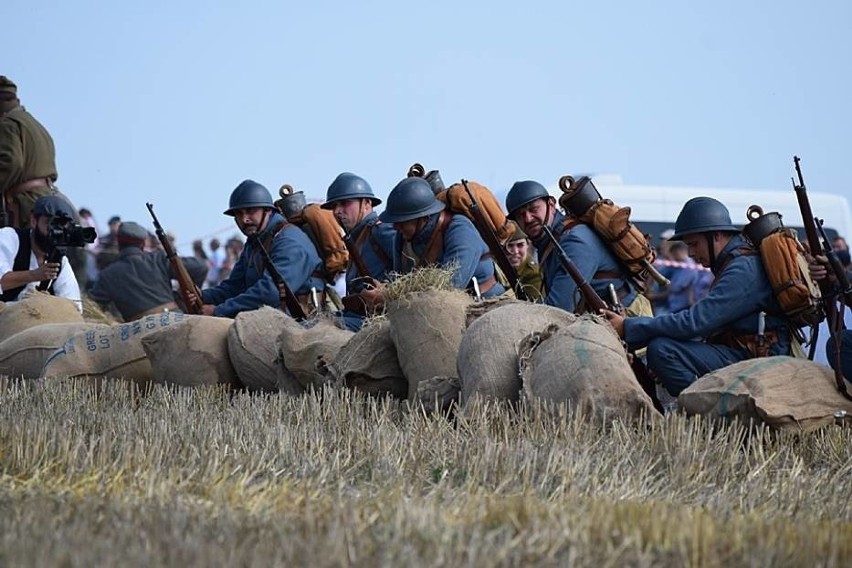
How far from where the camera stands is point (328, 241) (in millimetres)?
11453

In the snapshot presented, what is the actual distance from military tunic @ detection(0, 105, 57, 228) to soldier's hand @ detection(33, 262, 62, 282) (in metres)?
1.09

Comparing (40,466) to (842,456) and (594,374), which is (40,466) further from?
(842,456)

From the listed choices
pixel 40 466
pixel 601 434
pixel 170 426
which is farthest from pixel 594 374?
pixel 40 466

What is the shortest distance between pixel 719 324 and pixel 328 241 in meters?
4.42

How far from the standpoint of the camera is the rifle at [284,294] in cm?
1099

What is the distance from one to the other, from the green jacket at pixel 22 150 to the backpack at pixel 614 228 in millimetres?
5014

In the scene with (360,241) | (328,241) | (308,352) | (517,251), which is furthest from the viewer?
(328,241)

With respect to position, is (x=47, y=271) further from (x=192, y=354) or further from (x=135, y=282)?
(x=135, y=282)

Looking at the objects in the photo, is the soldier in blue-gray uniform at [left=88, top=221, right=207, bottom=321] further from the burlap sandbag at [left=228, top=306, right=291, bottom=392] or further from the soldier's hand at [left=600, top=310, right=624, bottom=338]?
the soldier's hand at [left=600, top=310, right=624, bottom=338]

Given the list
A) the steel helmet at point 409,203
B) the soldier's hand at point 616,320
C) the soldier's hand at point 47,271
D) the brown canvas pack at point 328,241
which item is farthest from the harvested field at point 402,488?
the brown canvas pack at point 328,241

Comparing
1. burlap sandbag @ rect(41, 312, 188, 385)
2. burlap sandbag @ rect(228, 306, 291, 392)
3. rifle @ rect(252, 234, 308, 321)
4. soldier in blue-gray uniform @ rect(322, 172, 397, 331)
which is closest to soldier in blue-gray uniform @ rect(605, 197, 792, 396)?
soldier in blue-gray uniform @ rect(322, 172, 397, 331)

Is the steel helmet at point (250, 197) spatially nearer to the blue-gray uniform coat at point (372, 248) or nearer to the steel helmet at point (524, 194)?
the blue-gray uniform coat at point (372, 248)

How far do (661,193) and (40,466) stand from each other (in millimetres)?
13437

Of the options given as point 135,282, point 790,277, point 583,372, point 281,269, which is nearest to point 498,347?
point 583,372
